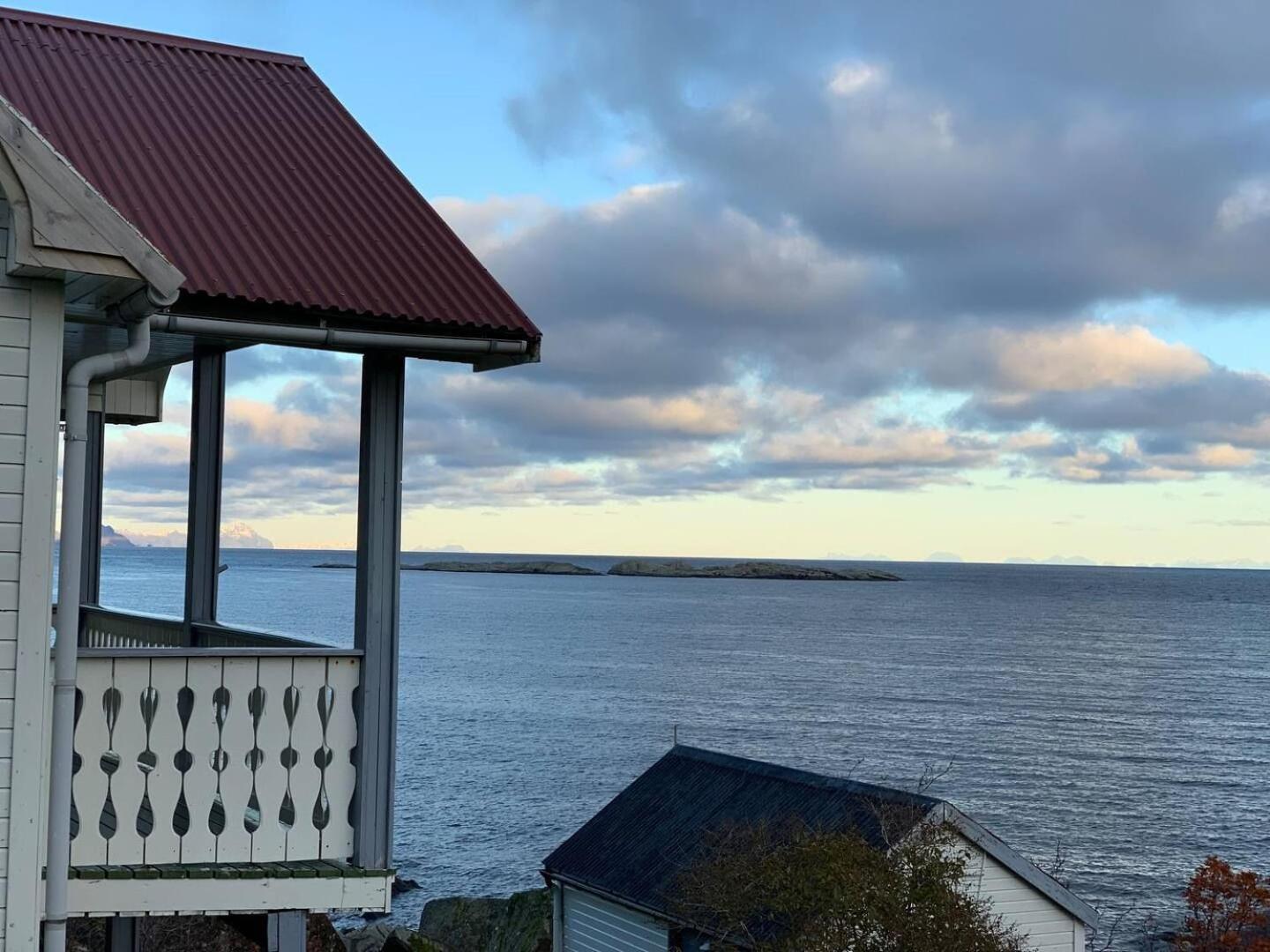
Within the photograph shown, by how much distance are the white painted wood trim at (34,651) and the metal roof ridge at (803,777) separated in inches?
586

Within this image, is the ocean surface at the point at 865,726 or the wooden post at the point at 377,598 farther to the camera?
the ocean surface at the point at 865,726

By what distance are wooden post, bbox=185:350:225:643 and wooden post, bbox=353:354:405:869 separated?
1.64 metres

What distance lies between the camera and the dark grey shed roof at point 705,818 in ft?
65.1

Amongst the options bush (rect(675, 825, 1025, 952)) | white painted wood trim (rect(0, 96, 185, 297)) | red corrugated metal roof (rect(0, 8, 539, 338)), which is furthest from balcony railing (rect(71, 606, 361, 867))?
bush (rect(675, 825, 1025, 952))

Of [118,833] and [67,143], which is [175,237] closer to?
[67,143]

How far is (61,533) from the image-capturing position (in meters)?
5.96

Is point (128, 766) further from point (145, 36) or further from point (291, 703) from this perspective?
point (145, 36)

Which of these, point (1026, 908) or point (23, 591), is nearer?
point (23, 591)

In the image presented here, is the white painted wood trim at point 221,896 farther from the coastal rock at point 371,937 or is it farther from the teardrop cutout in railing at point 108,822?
the coastal rock at point 371,937

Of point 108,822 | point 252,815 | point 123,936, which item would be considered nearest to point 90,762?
point 108,822

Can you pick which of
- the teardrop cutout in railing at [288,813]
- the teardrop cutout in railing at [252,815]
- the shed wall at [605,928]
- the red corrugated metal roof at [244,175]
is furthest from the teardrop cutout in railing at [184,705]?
the shed wall at [605,928]

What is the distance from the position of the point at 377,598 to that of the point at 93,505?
208 inches

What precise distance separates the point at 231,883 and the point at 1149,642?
443ft

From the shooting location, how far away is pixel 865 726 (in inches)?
2788
